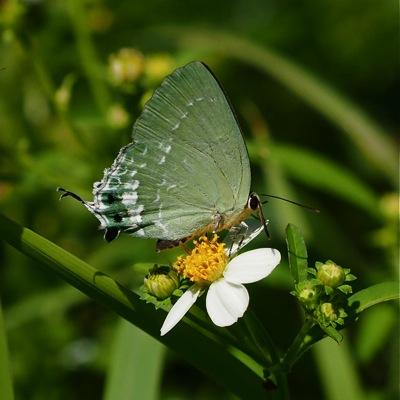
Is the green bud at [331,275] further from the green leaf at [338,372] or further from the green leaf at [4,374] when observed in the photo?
the green leaf at [338,372]

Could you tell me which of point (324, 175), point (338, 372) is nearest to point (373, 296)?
point (338, 372)

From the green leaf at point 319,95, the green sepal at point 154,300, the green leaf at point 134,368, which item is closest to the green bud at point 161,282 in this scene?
the green sepal at point 154,300

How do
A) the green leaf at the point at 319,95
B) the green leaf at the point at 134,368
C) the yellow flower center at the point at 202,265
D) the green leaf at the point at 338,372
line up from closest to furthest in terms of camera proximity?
the yellow flower center at the point at 202,265, the green leaf at the point at 134,368, the green leaf at the point at 338,372, the green leaf at the point at 319,95

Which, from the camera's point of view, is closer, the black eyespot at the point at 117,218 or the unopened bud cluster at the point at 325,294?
the unopened bud cluster at the point at 325,294

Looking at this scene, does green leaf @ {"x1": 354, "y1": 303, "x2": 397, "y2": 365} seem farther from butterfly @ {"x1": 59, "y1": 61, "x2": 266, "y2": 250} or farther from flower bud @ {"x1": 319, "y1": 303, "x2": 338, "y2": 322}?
flower bud @ {"x1": 319, "y1": 303, "x2": 338, "y2": 322}

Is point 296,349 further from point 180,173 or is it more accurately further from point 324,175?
point 324,175

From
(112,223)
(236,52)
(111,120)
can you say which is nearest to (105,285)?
(112,223)
